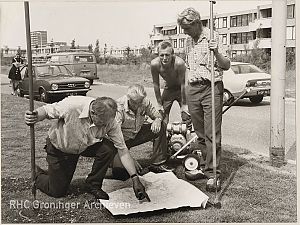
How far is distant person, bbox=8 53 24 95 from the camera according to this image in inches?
132

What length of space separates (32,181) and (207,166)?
1.20 metres

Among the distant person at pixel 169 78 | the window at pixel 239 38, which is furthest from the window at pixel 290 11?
the distant person at pixel 169 78

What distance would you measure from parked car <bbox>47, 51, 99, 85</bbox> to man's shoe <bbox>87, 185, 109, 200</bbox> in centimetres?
76

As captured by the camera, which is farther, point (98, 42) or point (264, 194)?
point (98, 42)

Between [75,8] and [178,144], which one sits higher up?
[75,8]

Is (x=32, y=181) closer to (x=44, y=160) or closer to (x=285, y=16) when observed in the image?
(x=44, y=160)

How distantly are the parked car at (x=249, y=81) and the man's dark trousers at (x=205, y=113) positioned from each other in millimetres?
508

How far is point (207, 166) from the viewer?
3.47 meters

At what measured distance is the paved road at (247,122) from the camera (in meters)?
3.50

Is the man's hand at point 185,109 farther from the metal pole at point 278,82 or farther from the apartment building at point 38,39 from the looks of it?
the apartment building at point 38,39

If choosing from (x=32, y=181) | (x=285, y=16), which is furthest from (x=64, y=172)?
(x=285, y=16)

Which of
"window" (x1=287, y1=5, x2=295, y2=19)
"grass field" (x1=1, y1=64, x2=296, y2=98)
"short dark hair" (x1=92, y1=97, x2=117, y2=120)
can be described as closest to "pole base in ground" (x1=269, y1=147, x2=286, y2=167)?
"grass field" (x1=1, y1=64, x2=296, y2=98)

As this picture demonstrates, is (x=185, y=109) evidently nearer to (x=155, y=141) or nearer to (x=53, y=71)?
(x=155, y=141)

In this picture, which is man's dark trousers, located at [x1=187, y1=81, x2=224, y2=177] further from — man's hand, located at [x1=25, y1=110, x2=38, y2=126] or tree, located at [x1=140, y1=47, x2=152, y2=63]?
man's hand, located at [x1=25, y1=110, x2=38, y2=126]
